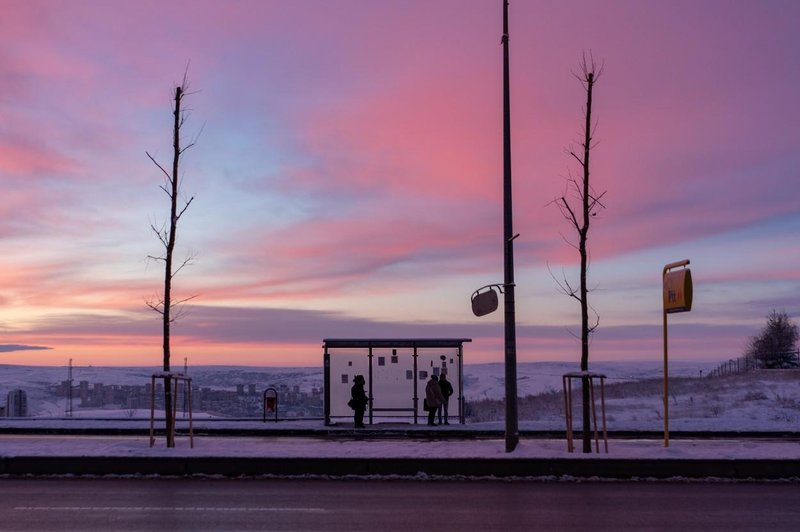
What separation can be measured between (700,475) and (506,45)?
28.9ft

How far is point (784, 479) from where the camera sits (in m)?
14.3

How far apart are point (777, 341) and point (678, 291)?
87.8 m

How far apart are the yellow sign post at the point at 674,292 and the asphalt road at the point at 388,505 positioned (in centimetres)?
316

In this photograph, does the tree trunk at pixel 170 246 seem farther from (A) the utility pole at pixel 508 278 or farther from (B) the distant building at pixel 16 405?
(B) the distant building at pixel 16 405

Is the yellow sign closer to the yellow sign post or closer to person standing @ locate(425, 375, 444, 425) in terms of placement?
the yellow sign post

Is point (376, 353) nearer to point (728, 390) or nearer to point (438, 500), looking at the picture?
point (438, 500)

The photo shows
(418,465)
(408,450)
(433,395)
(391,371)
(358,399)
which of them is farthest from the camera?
(391,371)

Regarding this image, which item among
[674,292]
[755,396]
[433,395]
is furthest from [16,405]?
[755,396]

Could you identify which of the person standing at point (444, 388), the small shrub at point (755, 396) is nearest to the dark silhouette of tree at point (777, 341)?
the small shrub at point (755, 396)

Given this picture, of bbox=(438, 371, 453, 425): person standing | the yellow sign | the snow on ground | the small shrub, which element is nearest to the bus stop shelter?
bbox=(438, 371, 453, 425): person standing

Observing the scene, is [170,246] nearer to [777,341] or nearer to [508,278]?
[508,278]

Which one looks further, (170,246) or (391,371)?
(391,371)

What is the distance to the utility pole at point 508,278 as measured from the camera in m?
15.9

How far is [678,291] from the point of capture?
1669cm
